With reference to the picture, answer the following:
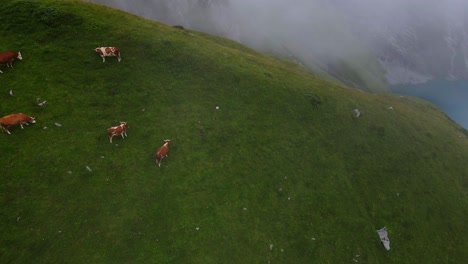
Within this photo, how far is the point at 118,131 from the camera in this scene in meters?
31.8

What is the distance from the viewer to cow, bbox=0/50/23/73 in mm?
33781

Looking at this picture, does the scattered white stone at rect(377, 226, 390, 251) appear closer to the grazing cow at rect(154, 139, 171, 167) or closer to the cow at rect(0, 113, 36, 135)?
the grazing cow at rect(154, 139, 171, 167)

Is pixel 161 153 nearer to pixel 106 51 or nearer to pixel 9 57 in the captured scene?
pixel 106 51

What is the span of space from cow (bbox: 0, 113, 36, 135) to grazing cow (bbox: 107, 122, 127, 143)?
6950 millimetres

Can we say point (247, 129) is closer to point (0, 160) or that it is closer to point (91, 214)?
point (91, 214)

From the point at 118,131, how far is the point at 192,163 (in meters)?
7.80

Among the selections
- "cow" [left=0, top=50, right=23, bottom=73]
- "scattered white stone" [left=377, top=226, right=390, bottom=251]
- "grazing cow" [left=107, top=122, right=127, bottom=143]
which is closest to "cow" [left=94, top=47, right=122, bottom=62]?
"cow" [left=0, top=50, right=23, bottom=73]

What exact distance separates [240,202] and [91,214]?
13205 millimetres

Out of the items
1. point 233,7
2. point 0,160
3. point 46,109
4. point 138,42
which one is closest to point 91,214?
point 0,160

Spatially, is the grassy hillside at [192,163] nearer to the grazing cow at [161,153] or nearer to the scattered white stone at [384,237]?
the grazing cow at [161,153]

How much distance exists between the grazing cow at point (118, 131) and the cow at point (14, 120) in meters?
6.95

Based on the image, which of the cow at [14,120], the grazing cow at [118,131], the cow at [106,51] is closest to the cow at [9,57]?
the cow at [106,51]

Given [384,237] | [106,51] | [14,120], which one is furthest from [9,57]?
[384,237]

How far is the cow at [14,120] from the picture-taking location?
2870 cm
